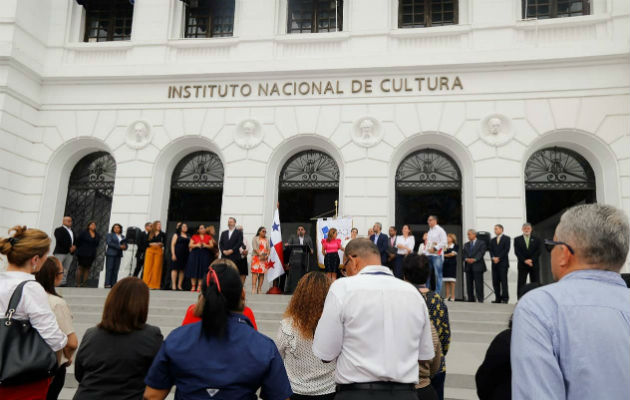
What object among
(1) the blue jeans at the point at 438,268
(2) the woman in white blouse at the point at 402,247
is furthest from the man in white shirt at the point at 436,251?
(2) the woman in white blouse at the point at 402,247

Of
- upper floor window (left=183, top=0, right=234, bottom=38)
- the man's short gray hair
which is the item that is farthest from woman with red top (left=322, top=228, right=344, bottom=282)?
the man's short gray hair

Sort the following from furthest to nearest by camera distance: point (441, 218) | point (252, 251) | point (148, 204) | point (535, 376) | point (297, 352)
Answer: point (441, 218)
point (148, 204)
point (252, 251)
point (297, 352)
point (535, 376)

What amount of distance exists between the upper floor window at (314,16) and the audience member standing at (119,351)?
13.6 meters

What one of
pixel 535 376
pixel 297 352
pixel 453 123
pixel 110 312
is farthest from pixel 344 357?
pixel 453 123

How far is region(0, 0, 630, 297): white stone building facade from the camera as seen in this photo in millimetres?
12773

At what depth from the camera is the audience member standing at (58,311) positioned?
3.37 m

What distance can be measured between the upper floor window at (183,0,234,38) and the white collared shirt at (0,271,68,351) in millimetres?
13884

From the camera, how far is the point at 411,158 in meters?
14.1

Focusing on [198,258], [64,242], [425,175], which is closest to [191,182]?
[198,258]

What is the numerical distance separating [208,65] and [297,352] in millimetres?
12958

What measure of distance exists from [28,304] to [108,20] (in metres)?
15.8

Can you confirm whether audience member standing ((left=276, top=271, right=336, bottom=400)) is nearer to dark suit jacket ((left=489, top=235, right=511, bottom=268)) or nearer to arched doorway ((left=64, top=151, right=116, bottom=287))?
dark suit jacket ((left=489, top=235, right=511, bottom=268))

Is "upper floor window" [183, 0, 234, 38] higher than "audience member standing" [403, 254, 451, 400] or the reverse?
higher

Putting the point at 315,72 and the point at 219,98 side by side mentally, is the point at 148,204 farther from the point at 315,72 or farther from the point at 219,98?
the point at 315,72
